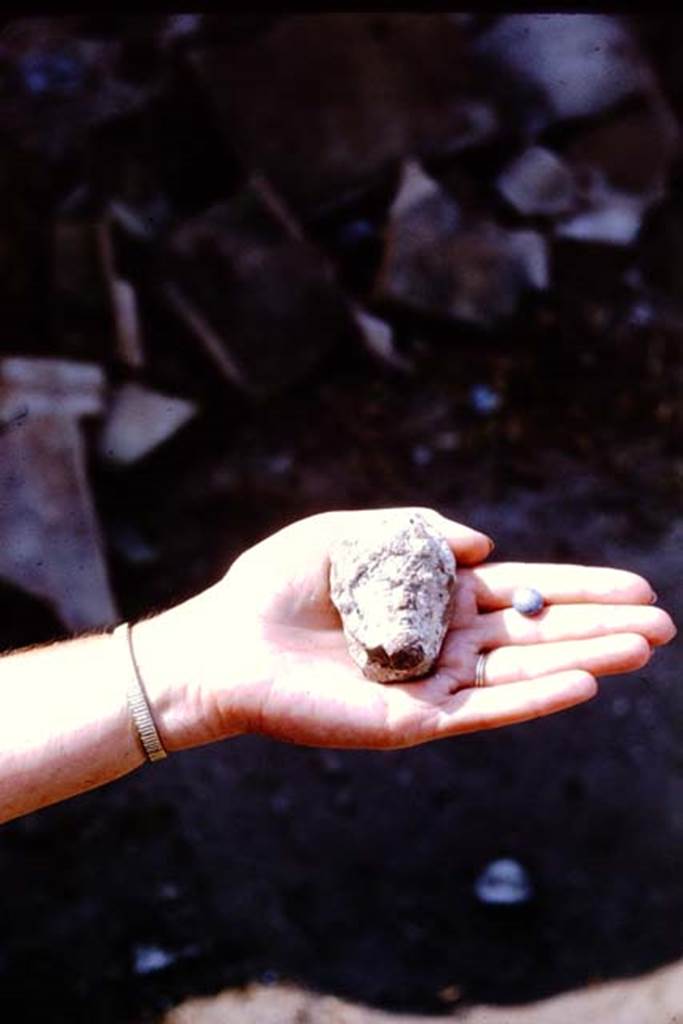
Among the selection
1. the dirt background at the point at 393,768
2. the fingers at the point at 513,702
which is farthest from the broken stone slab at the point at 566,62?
the fingers at the point at 513,702

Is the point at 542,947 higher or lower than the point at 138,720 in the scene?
lower

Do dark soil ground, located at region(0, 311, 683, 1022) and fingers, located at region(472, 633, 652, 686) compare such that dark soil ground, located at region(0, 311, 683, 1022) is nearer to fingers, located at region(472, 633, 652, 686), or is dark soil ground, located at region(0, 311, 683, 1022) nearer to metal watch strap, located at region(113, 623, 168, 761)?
metal watch strap, located at region(113, 623, 168, 761)

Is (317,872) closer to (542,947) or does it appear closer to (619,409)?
(542,947)

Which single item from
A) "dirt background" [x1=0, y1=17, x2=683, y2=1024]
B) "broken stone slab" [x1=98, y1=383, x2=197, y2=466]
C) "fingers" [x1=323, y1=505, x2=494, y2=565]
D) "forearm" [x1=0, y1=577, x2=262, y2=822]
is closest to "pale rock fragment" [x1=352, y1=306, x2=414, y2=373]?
"dirt background" [x1=0, y1=17, x2=683, y2=1024]

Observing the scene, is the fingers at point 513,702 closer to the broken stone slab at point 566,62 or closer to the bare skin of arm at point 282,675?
the bare skin of arm at point 282,675

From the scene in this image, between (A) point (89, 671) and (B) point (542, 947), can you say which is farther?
(B) point (542, 947)

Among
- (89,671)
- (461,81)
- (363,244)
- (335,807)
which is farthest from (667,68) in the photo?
(89,671)

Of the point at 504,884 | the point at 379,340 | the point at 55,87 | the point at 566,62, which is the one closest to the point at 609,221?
the point at 566,62
